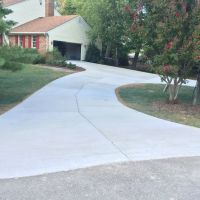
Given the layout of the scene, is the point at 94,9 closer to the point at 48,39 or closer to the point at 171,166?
the point at 48,39

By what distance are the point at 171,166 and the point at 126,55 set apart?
34.0 metres

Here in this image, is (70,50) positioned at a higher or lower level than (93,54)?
higher

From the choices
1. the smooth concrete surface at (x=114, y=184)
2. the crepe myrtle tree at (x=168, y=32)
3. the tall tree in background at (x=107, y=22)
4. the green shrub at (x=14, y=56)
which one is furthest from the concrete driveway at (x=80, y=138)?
the tall tree in background at (x=107, y=22)

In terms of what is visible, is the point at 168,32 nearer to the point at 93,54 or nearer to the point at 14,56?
the point at 14,56

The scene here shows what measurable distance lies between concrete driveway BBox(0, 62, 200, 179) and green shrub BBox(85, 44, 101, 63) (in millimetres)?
25892

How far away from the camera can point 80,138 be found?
7.81m

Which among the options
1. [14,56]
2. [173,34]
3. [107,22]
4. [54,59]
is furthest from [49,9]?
[14,56]

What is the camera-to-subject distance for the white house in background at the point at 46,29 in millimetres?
35750

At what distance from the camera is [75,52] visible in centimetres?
4006

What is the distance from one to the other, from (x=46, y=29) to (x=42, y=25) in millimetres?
1888

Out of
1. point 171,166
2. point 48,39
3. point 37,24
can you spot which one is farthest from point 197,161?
point 37,24

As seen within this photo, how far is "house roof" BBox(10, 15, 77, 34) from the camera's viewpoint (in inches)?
1410

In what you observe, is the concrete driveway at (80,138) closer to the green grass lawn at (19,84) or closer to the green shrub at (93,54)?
the green grass lawn at (19,84)

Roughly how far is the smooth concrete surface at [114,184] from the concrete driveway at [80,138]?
333mm
